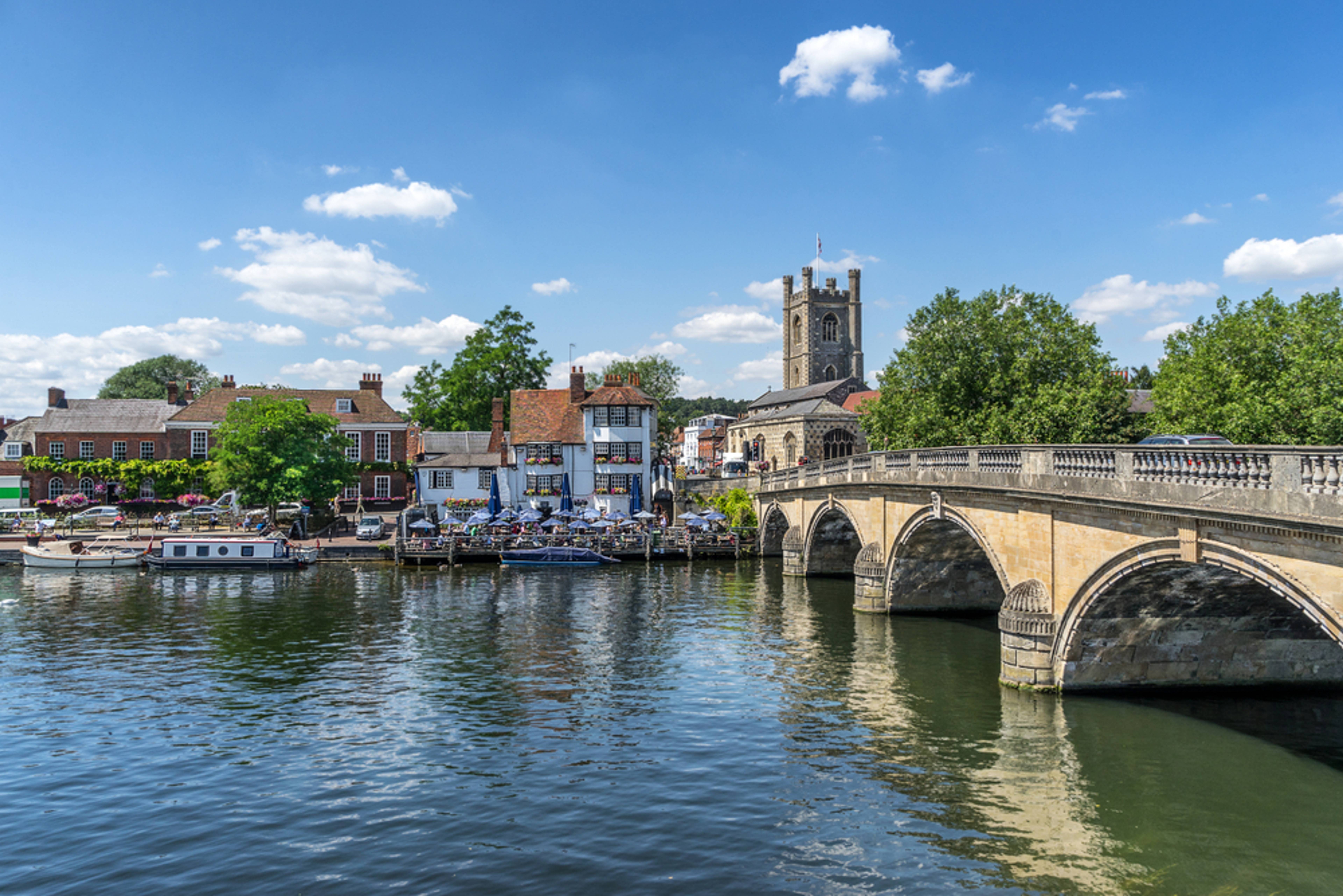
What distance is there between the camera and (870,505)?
124ft

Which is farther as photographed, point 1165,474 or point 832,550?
point 832,550

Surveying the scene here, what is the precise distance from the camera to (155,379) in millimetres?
120812

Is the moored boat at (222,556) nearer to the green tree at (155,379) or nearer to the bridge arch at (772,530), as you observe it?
the bridge arch at (772,530)

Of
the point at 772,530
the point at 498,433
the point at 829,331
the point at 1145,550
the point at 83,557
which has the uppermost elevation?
the point at 829,331

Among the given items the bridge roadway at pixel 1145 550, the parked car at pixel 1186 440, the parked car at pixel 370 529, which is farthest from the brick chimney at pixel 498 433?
the parked car at pixel 1186 440

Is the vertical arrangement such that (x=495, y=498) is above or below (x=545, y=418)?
below

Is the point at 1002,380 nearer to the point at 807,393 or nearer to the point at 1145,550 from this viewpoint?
the point at 1145,550

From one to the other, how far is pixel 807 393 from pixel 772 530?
4693cm

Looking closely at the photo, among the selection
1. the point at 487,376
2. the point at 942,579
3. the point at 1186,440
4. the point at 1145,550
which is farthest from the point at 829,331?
the point at 1145,550

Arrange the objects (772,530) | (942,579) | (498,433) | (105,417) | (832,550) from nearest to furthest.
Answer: (942,579)
(832,550)
(772,530)
(498,433)
(105,417)

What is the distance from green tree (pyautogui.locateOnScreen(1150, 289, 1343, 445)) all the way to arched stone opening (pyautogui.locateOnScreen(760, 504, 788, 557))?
22223 millimetres

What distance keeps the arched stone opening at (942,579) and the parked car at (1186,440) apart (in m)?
9.00

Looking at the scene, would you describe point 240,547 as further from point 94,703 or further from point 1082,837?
point 1082,837

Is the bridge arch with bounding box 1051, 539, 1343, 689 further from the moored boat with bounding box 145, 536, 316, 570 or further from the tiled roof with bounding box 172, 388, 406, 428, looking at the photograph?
the tiled roof with bounding box 172, 388, 406, 428
